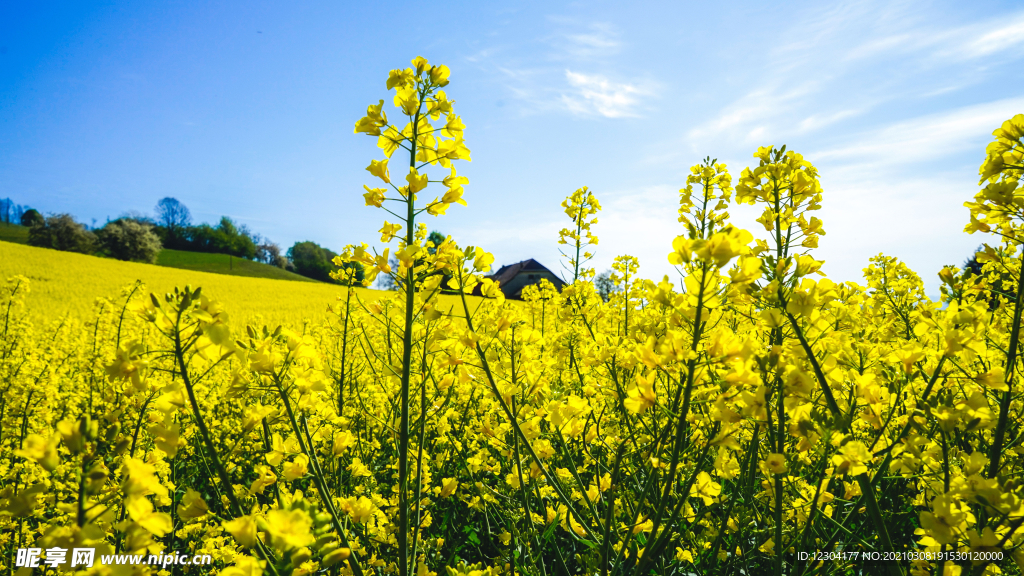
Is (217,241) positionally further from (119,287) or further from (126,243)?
(119,287)

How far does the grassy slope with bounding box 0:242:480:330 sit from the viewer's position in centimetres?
1416

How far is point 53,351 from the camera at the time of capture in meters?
5.37

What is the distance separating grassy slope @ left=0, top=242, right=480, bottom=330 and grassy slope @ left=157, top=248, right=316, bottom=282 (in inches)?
521

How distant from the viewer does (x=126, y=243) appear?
38344mm

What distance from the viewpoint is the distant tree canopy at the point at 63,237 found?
121 feet

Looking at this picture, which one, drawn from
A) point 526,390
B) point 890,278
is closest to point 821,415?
point 526,390

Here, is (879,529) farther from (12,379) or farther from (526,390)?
(12,379)

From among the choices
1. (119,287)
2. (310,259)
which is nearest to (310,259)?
(310,259)

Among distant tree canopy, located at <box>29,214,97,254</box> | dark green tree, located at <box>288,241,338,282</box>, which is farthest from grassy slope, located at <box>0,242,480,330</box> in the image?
dark green tree, located at <box>288,241,338,282</box>

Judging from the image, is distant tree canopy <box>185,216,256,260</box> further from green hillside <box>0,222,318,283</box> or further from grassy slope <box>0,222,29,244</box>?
grassy slope <box>0,222,29,244</box>

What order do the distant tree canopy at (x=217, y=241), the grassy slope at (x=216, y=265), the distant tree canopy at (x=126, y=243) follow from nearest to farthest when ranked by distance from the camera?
1. the distant tree canopy at (x=126, y=243)
2. the grassy slope at (x=216, y=265)
3. the distant tree canopy at (x=217, y=241)

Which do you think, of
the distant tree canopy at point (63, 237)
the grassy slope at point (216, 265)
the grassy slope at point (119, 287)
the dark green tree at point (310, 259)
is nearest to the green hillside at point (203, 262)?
the grassy slope at point (216, 265)

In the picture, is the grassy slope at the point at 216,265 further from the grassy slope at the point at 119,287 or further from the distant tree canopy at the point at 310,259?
the grassy slope at the point at 119,287

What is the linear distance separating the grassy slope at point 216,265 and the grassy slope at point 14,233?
406 inches
